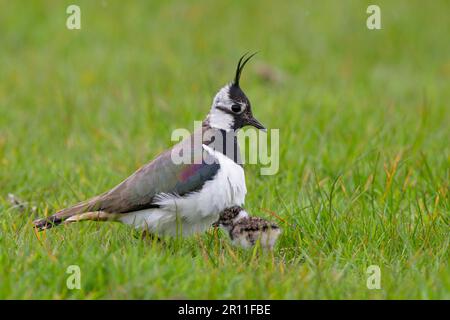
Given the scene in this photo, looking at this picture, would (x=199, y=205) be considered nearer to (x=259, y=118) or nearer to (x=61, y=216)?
(x=61, y=216)

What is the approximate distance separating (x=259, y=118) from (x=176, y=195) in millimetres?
2981

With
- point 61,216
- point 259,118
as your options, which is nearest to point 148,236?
point 61,216

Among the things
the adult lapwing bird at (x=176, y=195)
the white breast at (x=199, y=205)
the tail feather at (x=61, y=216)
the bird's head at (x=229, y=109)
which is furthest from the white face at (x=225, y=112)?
the tail feather at (x=61, y=216)

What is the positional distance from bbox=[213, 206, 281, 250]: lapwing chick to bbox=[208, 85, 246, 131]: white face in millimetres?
705

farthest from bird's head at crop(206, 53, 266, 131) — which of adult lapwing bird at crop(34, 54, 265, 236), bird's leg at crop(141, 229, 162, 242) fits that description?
bird's leg at crop(141, 229, 162, 242)

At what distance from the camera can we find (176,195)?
5.26 metres

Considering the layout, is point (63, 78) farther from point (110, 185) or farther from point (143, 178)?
point (143, 178)

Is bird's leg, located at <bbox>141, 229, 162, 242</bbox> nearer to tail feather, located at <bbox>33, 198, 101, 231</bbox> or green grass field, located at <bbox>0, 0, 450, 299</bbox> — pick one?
green grass field, located at <bbox>0, 0, 450, 299</bbox>

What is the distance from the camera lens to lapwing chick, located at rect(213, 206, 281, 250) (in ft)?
16.6

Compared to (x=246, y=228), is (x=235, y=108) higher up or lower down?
higher up

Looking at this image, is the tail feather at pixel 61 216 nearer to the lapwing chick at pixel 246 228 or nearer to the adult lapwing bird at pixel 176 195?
the adult lapwing bird at pixel 176 195

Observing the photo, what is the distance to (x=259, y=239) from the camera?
16.5ft

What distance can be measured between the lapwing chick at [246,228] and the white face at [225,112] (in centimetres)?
71
